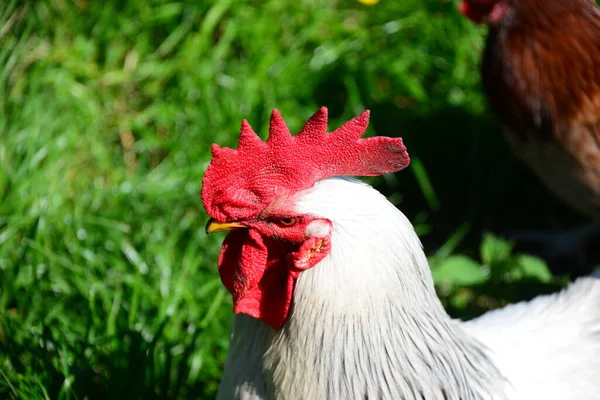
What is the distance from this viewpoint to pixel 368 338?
6.45ft

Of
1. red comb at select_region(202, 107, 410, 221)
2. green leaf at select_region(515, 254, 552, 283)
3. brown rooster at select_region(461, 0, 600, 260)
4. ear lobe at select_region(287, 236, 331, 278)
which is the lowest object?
green leaf at select_region(515, 254, 552, 283)

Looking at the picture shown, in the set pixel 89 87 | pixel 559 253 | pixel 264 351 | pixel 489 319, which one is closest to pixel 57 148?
pixel 89 87

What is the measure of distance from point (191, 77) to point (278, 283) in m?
2.53

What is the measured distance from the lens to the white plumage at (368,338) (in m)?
1.89

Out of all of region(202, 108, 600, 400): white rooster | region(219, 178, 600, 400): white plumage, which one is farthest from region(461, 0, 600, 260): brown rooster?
region(202, 108, 600, 400): white rooster

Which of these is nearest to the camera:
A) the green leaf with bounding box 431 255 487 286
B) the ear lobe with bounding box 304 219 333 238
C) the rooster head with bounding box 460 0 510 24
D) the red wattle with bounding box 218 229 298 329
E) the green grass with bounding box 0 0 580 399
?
the ear lobe with bounding box 304 219 333 238

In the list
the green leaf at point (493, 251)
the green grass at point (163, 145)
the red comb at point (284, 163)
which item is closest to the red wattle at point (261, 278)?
the red comb at point (284, 163)

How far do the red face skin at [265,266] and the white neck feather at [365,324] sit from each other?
0.04 metres

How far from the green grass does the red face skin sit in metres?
0.96

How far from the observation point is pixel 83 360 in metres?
2.84

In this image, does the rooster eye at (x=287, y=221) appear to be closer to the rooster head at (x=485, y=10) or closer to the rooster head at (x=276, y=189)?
the rooster head at (x=276, y=189)

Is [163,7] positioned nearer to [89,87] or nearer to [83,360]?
[89,87]

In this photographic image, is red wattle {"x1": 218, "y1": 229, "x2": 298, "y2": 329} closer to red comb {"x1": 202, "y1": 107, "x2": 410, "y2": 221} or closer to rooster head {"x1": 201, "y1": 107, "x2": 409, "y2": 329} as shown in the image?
rooster head {"x1": 201, "y1": 107, "x2": 409, "y2": 329}

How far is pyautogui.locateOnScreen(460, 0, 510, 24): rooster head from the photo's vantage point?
144 inches
